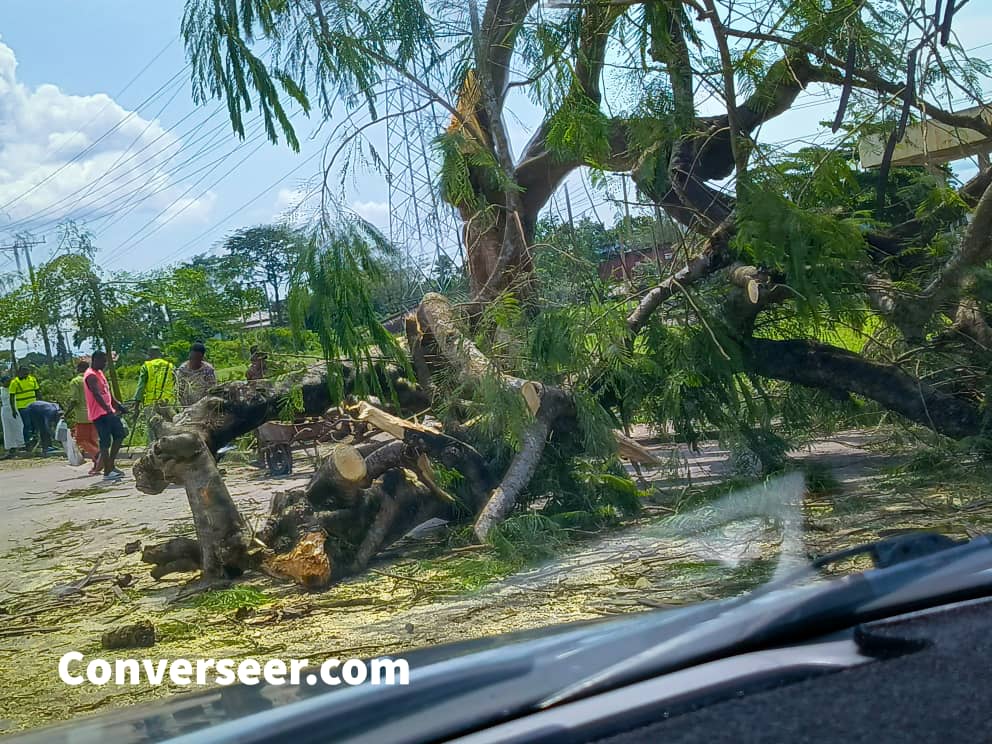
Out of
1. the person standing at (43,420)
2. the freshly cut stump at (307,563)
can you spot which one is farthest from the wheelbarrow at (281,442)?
the person standing at (43,420)

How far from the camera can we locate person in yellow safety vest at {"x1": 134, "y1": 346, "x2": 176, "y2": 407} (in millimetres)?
8141

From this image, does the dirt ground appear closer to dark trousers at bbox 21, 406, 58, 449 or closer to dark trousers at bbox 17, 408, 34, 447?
dark trousers at bbox 21, 406, 58, 449

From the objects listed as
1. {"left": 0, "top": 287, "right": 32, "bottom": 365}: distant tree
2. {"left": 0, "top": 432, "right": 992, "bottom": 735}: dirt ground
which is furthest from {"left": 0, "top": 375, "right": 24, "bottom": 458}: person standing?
{"left": 0, "top": 432, "right": 992, "bottom": 735}: dirt ground

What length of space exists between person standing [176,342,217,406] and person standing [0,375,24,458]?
7.21 m

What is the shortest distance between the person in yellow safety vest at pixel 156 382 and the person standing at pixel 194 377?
0.31 feet

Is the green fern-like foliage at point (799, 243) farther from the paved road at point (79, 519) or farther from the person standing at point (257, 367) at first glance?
the paved road at point (79, 519)

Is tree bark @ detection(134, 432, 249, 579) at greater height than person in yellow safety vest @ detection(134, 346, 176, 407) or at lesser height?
lesser

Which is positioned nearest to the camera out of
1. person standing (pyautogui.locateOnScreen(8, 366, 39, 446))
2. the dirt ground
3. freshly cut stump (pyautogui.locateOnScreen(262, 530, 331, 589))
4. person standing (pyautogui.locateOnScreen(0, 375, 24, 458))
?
the dirt ground

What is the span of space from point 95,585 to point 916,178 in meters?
5.93

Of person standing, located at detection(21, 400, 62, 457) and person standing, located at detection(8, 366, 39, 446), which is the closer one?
person standing, located at detection(8, 366, 39, 446)

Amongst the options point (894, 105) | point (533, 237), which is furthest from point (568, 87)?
point (894, 105)

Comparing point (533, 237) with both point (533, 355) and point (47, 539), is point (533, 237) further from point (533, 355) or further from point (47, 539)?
point (47, 539)

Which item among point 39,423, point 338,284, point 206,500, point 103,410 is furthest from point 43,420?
point 338,284

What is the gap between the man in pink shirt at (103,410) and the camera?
412 inches
